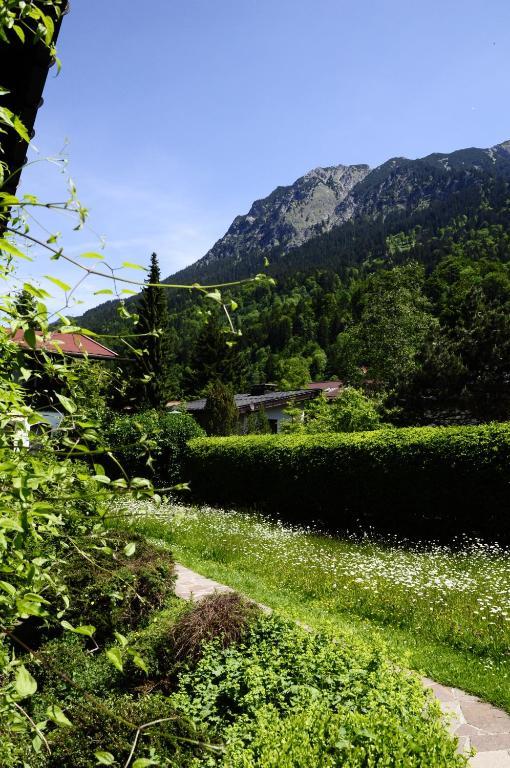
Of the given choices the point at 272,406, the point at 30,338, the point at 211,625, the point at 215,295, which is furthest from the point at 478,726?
the point at 272,406

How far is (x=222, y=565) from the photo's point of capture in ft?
34.0

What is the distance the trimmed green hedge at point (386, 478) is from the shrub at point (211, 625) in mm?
8682

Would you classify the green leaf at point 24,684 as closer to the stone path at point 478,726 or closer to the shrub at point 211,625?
the stone path at point 478,726

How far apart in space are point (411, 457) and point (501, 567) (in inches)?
162

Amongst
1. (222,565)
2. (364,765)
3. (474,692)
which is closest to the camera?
(364,765)

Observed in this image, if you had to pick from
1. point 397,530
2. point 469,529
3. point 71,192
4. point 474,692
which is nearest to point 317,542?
point 397,530

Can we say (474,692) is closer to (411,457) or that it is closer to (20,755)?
(20,755)

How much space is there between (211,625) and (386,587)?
183 inches

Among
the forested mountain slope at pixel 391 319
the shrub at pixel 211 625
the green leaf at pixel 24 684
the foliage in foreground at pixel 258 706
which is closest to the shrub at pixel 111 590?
the foliage in foreground at pixel 258 706

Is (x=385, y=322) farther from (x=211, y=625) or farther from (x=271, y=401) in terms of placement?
(x=211, y=625)

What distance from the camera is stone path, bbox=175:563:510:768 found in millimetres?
4160

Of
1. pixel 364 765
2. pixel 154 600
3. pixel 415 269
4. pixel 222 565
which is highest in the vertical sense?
pixel 415 269

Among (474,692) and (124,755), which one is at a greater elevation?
(124,755)

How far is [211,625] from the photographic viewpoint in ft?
16.7
